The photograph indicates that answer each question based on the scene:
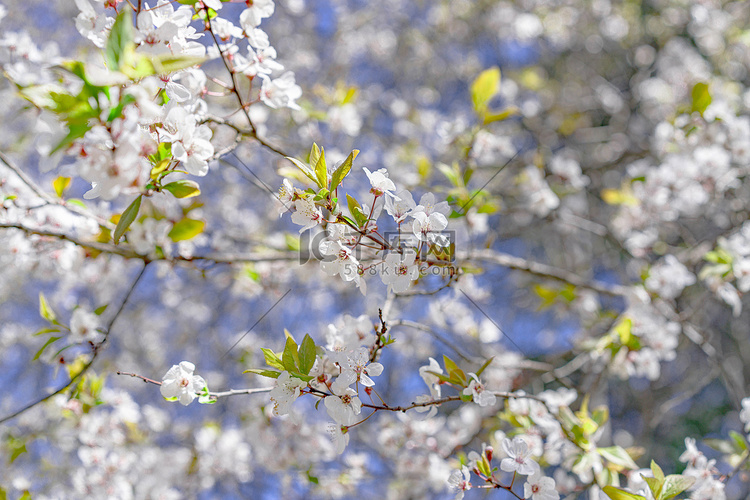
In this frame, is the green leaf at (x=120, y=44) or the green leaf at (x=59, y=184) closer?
the green leaf at (x=120, y=44)

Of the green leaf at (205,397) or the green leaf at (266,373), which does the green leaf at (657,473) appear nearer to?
the green leaf at (266,373)

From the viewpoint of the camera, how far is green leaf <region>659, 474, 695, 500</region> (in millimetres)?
1046

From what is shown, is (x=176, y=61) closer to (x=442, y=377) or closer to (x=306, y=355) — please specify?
(x=306, y=355)

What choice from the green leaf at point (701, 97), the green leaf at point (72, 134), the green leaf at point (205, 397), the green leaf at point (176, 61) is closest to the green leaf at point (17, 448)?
the green leaf at point (205, 397)

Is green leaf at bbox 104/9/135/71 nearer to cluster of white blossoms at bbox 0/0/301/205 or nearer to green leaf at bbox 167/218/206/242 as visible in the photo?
cluster of white blossoms at bbox 0/0/301/205

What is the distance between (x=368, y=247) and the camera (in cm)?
105

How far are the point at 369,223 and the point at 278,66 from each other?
51 centimetres

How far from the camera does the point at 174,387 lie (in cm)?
105

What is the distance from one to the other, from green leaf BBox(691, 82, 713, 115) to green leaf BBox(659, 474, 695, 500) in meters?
1.46

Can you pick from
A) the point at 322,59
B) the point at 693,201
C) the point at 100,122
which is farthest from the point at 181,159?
the point at 322,59

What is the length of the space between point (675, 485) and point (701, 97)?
150 cm

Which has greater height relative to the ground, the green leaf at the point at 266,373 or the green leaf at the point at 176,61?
the green leaf at the point at 176,61

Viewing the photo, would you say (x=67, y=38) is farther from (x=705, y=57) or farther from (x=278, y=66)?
(x=705, y=57)

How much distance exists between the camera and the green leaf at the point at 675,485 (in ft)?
3.43
